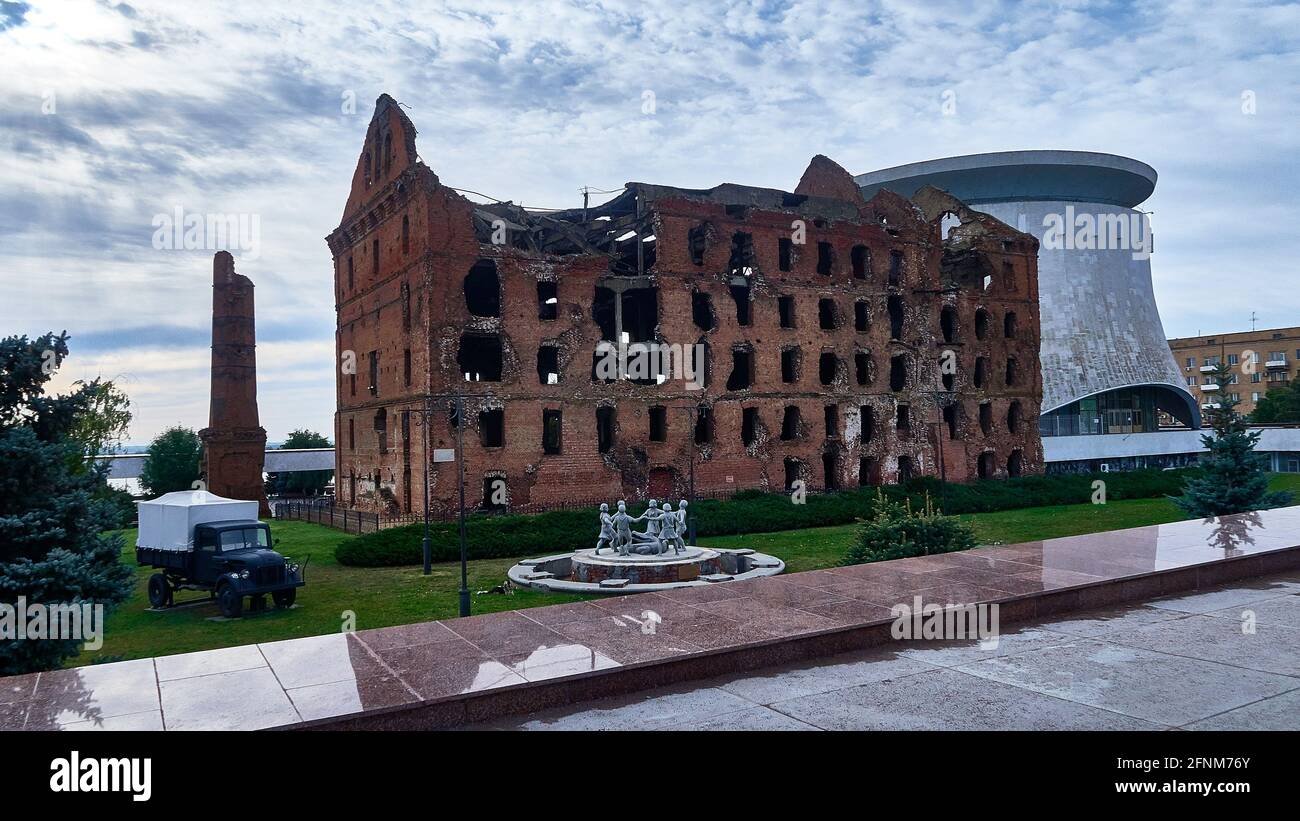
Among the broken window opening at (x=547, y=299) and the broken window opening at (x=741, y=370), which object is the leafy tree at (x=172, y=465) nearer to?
the broken window opening at (x=547, y=299)

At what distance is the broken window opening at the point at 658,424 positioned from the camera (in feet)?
119

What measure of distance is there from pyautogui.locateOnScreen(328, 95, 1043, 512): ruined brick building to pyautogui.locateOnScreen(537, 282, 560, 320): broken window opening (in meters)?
0.17

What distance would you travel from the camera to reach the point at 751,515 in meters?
31.9

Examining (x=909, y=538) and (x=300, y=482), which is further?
(x=300, y=482)

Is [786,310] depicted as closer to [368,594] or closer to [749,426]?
[749,426]

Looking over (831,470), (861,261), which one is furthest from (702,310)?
(831,470)

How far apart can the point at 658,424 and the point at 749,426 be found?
5.08 m

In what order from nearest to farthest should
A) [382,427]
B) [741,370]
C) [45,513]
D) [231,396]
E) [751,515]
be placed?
[45,513] → [751,515] → [382,427] → [741,370] → [231,396]

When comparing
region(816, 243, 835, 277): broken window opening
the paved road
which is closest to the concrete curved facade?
region(816, 243, 835, 277): broken window opening

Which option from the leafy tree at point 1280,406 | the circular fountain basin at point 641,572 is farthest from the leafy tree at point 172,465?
the leafy tree at point 1280,406

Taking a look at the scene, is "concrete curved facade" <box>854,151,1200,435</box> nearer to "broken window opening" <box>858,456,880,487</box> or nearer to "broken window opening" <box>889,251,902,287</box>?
"broken window opening" <box>889,251,902,287</box>

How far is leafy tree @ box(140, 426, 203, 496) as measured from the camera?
4659 cm
